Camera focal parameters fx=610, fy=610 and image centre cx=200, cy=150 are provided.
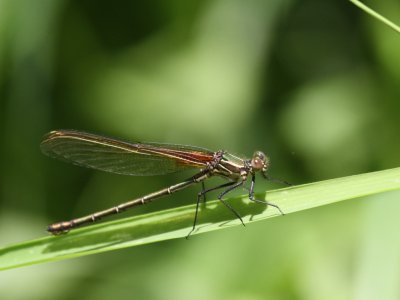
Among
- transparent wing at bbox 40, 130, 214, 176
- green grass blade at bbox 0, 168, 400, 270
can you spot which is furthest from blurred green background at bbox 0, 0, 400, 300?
green grass blade at bbox 0, 168, 400, 270

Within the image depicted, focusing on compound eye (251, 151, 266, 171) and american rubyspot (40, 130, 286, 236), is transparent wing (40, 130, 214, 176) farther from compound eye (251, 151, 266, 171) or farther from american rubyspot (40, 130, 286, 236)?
→ compound eye (251, 151, 266, 171)

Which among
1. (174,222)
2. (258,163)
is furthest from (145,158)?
(174,222)

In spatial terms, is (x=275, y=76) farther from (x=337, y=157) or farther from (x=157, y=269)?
(x=157, y=269)

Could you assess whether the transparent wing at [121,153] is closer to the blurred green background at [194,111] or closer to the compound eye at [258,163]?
the compound eye at [258,163]

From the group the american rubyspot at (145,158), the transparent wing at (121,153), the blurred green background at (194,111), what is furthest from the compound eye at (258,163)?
the blurred green background at (194,111)

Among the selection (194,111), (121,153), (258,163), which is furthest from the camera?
(194,111)

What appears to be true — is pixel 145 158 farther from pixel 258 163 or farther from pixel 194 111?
pixel 194 111
